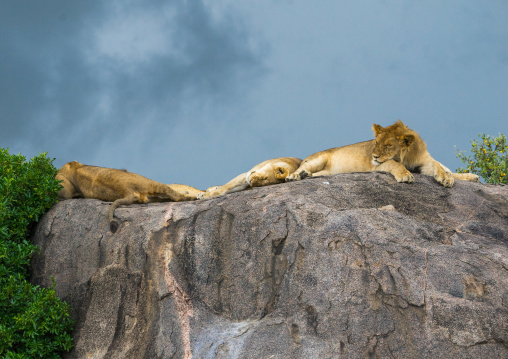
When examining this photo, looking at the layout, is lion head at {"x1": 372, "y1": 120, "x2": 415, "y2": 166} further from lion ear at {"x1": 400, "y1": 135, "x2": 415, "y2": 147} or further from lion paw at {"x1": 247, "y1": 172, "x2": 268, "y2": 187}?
lion paw at {"x1": 247, "y1": 172, "x2": 268, "y2": 187}

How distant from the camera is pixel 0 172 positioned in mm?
9180

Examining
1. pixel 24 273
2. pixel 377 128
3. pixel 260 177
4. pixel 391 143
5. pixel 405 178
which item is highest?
pixel 377 128

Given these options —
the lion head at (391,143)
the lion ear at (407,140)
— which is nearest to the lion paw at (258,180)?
the lion head at (391,143)

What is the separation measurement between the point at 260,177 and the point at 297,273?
2.69 m

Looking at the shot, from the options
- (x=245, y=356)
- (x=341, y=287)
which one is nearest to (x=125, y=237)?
(x=245, y=356)

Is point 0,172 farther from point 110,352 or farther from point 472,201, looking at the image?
point 472,201

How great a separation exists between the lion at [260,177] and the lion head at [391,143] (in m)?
1.40

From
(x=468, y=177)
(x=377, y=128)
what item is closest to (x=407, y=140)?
(x=377, y=128)

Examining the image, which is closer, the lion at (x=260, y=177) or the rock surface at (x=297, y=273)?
the rock surface at (x=297, y=273)

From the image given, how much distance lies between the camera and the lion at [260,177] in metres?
8.87

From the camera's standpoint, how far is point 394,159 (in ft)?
28.2

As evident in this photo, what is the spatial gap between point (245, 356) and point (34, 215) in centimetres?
450

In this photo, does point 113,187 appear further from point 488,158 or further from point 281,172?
point 488,158

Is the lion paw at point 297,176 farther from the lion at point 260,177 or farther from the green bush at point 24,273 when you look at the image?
the green bush at point 24,273
